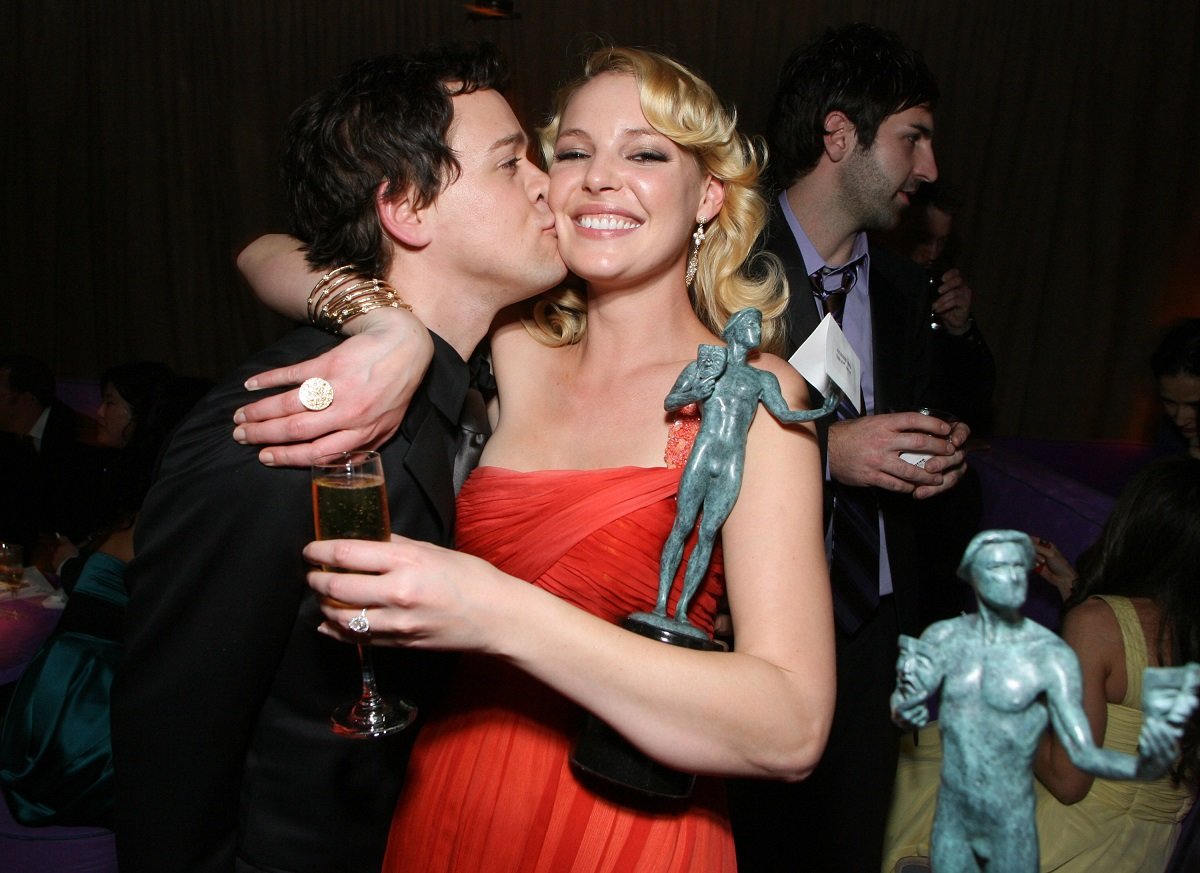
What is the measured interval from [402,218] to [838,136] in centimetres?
175

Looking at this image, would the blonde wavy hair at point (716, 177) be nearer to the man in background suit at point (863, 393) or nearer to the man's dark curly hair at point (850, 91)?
the man in background suit at point (863, 393)

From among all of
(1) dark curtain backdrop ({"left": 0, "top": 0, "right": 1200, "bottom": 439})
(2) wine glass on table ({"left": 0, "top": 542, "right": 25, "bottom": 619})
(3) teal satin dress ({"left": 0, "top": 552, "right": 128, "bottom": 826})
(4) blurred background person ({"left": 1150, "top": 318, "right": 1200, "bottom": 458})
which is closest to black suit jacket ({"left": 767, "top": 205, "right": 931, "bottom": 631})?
(4) blurred background person ({"left": 1150, "top": 318, "right": 1200, "bottom": 458})

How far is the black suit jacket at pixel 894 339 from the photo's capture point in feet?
8.52

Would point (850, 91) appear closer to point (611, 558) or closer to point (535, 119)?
point (611, 558)

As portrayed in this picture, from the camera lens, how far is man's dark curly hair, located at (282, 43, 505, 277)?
1.80 metres

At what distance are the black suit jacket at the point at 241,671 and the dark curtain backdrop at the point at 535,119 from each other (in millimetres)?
5760

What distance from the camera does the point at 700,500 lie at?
4.45ft

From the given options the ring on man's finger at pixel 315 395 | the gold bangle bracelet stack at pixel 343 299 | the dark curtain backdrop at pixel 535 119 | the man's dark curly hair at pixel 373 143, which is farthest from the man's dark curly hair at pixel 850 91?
the dark curtain backdrop at pixel 535 119

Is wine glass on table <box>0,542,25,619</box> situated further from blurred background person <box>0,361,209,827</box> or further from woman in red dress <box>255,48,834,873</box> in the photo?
woman in red dress <box>255,48,834,873</box>

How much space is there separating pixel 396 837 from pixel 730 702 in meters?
0.81

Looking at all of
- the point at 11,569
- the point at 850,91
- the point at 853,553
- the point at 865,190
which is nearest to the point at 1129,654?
the point at 853,553

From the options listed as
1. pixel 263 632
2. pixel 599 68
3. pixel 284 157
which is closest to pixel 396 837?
pixel 263 632

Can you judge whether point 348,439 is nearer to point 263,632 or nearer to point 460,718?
point 263,632

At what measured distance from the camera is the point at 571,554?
166 cm
